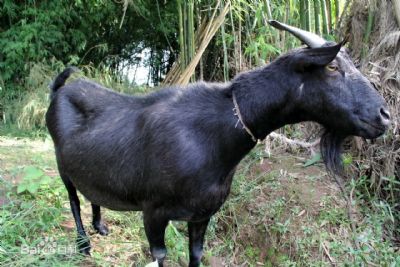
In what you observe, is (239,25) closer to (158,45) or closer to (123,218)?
(123,218)

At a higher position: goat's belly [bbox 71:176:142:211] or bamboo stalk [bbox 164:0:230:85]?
bamboo stalk [bbox 164:0:230:85]

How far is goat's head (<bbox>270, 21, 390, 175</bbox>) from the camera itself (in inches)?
83.7

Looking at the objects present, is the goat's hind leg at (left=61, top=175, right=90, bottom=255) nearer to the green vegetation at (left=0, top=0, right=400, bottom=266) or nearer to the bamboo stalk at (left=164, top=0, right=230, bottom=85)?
the green vegetation at (left=0, top=0, right=400, bottom=266)

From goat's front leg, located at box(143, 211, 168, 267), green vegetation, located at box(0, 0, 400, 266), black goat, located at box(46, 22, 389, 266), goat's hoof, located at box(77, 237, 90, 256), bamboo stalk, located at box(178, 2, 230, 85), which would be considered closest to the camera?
black goat, located at box(46, 22, 389, 266)

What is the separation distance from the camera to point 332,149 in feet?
8.04

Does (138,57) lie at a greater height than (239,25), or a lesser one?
lesser

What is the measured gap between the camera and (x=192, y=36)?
4.86m

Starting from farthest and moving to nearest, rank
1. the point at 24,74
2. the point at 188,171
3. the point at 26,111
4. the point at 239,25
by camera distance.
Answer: the point at 24,74
the point at 26,111
the point at 239,25
the point at 188,171

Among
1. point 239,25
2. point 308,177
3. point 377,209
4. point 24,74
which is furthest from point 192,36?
point 24,74

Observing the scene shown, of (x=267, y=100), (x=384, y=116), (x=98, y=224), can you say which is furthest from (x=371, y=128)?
(x=98, y=224)

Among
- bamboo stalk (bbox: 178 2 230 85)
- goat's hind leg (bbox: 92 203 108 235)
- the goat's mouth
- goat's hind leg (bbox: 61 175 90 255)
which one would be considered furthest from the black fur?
bamboo stalk (bbox: 178 2 230 85)

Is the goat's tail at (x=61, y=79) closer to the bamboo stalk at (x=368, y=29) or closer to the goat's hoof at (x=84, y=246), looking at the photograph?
the goat's hoof at (x=84, y=246)

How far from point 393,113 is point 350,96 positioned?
2.05m

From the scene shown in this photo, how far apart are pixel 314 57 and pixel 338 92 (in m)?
0.19
